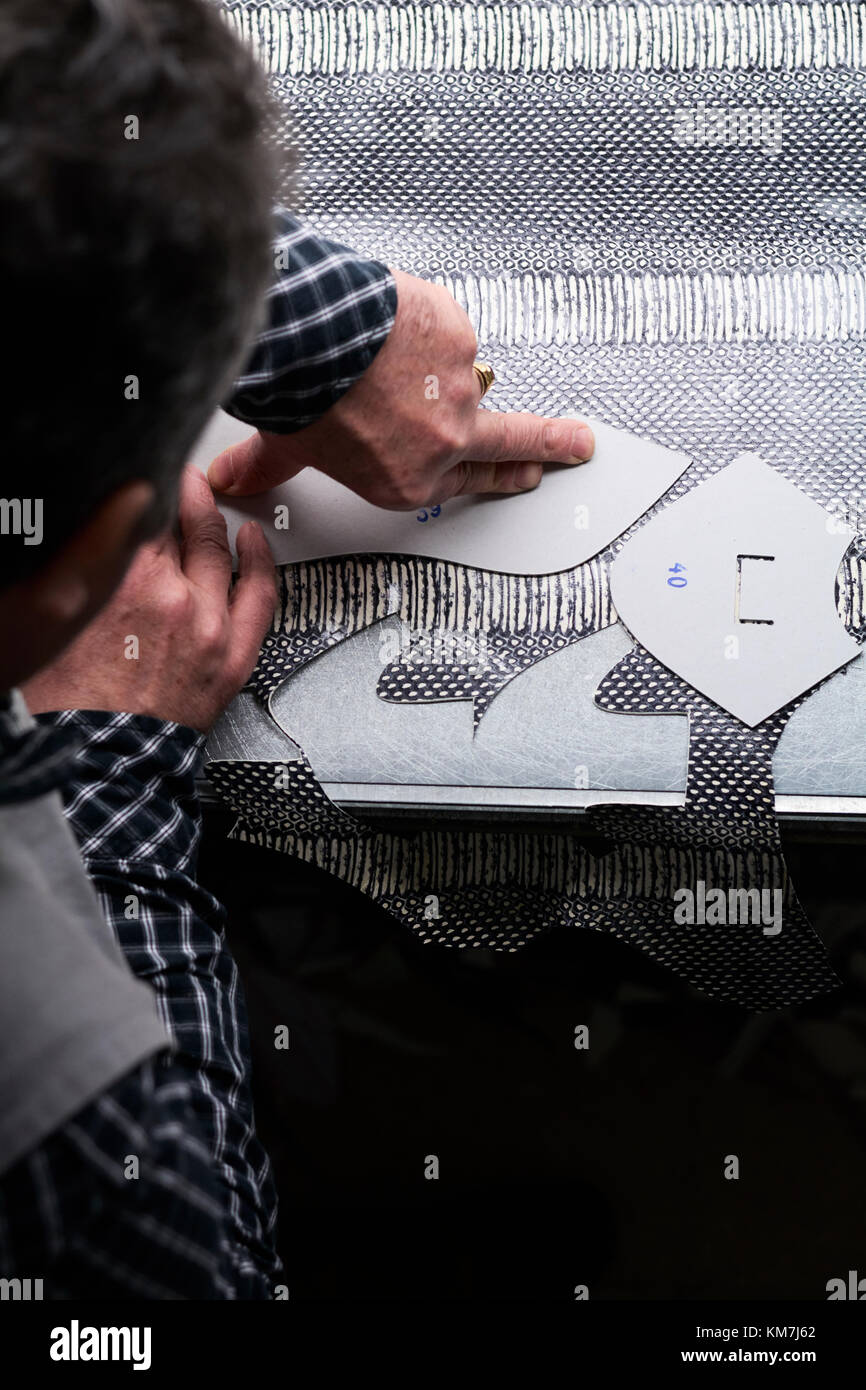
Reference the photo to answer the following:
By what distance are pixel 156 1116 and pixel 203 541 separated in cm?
35

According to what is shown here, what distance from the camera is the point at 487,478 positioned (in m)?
0.66

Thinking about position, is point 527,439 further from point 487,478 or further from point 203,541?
point 203,541

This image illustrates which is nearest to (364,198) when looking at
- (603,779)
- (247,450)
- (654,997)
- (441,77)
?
(441,77)

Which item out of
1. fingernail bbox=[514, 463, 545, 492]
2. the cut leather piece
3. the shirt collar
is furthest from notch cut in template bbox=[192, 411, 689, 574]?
the shirt collar

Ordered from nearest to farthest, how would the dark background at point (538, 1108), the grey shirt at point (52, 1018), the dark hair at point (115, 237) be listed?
the dark hair at point (115, 237) < the grey shirt at point (52, 1018) < the dark background at point (538, 1108)

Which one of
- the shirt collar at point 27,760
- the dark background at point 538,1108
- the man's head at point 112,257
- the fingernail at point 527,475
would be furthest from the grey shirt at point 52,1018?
the dark background at point 538,1108

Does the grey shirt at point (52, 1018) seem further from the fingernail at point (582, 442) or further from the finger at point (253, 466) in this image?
the fingernail at point (582, 442)

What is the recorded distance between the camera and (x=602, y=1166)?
951 mm

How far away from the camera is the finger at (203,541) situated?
2.15ft

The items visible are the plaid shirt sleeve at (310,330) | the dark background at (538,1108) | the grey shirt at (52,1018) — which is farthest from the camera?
the dark background at (538,1108)

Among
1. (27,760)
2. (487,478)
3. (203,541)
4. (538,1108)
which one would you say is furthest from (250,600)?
(538,1108)

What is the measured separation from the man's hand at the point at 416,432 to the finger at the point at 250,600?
0.13 ft

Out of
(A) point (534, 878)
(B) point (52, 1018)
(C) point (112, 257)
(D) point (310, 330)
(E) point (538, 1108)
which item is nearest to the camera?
(C) point (112, 257)

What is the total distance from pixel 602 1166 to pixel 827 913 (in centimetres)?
30
